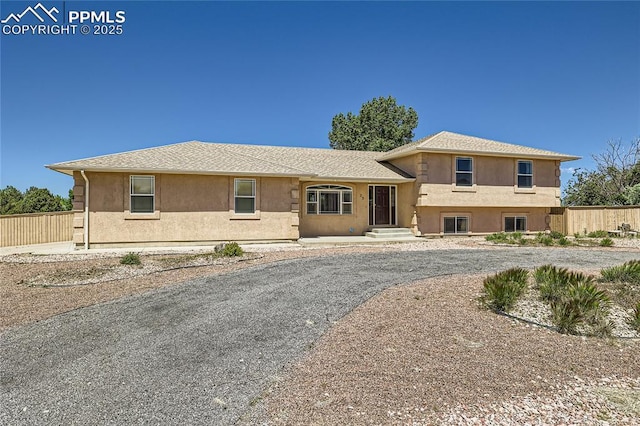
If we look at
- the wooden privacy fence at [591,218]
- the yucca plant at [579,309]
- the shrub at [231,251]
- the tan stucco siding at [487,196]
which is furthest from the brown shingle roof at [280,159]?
the yucca plant at [579,309]

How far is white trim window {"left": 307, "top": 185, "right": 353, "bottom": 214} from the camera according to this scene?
1744 centimetres

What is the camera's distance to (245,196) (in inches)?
596

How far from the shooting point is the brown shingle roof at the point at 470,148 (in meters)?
17.3

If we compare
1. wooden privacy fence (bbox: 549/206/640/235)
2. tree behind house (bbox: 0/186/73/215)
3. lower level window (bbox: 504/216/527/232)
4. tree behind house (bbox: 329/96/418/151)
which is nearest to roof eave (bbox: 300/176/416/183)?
lower level window (bbox: 504/216/527/232)

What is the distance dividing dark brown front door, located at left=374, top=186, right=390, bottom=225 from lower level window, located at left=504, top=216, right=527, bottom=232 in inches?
253

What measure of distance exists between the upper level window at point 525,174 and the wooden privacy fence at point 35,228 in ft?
74.6

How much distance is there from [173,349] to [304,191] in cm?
1314

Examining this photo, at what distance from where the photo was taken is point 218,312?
5.76 meters

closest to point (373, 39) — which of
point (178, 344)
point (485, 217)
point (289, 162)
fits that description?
point (289, 162)

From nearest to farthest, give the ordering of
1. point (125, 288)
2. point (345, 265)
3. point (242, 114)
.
→ point (125, 288) < point (345, 265) < point (242, 114)

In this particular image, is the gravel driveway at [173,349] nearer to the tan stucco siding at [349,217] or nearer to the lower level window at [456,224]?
the tan stucco siding at [349,217]

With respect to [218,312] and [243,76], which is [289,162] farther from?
[218,312]

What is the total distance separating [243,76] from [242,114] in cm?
593

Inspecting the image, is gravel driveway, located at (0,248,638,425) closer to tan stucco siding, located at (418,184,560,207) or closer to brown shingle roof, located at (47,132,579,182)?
brown shingle roof, located at (47,132,579,182)
